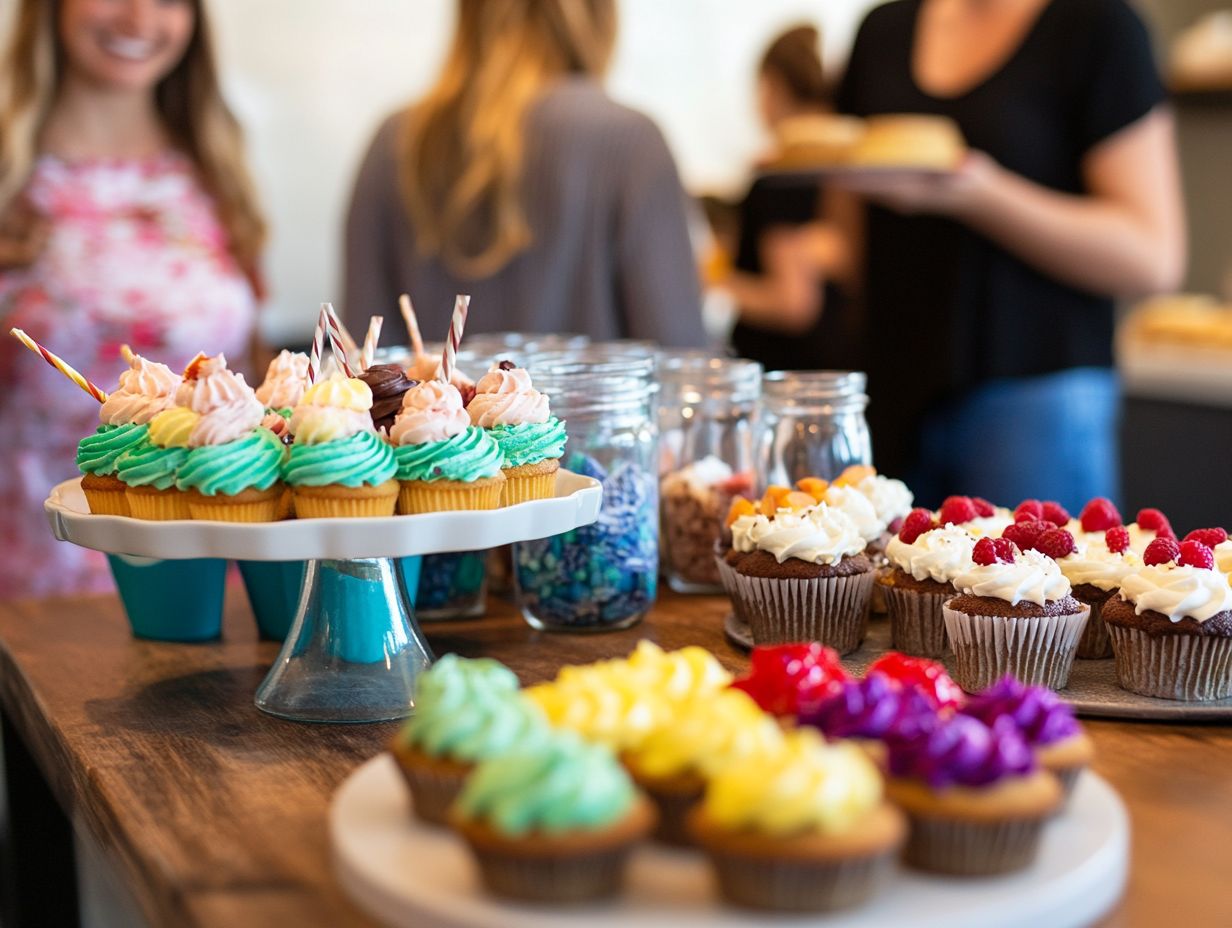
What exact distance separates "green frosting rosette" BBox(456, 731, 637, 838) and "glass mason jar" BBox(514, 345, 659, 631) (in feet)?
2.28

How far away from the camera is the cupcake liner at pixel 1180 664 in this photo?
1.25 m

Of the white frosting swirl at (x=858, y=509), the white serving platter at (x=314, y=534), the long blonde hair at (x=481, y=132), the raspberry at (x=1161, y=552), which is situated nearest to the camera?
the white serving platter at (x=314, y=534)

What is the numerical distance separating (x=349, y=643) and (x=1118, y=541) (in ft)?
2.46

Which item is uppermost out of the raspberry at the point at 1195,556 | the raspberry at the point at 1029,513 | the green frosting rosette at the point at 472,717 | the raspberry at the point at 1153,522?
the green frosting rosette at the point at 472,717

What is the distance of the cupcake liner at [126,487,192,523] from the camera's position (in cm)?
130

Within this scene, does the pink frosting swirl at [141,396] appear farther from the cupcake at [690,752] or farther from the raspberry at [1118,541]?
the raspberry at [1118,541]

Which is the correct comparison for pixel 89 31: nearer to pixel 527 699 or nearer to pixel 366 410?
pixel 366 410

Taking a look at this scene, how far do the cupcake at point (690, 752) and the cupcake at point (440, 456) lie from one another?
1.37ft

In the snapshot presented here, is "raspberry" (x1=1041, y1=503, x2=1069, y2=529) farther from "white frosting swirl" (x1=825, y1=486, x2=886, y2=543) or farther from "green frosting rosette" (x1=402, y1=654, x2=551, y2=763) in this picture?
"green frosting rosette" (x1=402, y1=654, x2=551, y2=763)

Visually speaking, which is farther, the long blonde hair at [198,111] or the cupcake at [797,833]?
the long blonde hair at [198,111]

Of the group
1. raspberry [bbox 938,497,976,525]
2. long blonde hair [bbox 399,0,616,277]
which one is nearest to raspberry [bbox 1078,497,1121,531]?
raspberry [bbox 938,497,976,525]

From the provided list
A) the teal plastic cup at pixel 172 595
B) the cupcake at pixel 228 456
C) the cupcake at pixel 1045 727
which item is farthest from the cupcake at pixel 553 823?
the teal plastic cup at pixel 172 595

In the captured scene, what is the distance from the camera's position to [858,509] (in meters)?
1.52

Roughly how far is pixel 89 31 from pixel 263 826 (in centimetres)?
184
